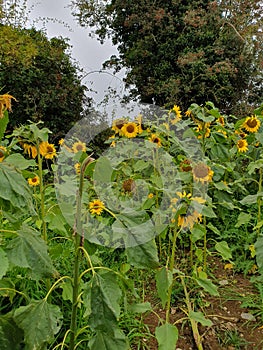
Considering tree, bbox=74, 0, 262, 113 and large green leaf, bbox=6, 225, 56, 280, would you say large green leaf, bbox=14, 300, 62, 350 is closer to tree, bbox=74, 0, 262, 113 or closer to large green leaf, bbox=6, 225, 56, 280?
large green leaf, bbox=6, 225, 56, 280

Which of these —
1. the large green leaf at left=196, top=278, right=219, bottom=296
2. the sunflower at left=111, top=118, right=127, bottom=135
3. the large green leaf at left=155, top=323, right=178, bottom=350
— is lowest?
the large green leaf at left=155, top=323, right=178, bottom=350

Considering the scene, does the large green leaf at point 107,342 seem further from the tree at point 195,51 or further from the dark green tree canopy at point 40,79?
the tree at point 195,51

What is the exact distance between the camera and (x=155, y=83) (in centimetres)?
754

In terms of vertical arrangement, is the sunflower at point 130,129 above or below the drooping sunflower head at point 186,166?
above

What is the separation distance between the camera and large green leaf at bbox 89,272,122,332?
3.02 feet

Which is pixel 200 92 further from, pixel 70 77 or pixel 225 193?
pixel 225 193

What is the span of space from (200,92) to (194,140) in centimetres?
493

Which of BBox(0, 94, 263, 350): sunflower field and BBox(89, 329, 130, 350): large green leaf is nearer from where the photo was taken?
BBox(0, 94, 263, 350): sunflower field

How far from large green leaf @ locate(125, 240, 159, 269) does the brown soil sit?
2.91ft

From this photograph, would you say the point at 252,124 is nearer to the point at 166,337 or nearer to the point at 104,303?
the point at 166,337

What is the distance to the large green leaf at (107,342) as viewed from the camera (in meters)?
1.05

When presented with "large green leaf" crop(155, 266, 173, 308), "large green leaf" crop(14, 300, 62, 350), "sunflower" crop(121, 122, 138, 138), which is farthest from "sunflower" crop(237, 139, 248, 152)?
"large green leaf" crop(14, 300, 62, 350)

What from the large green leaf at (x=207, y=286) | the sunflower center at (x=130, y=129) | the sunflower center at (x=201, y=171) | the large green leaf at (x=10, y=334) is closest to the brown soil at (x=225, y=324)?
the large green leaf at (x=207, y=286)

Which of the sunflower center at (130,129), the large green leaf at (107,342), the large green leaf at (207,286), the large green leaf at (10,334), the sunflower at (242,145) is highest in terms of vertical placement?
the sunflower center at (130,129)
